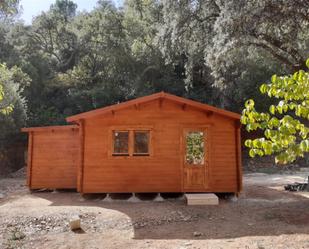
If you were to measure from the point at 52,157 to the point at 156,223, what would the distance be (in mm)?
6572

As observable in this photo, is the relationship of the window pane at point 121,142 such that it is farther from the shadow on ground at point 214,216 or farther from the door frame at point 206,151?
the door frame at point 206,151

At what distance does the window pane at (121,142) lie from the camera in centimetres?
1241

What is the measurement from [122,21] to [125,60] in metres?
3.75

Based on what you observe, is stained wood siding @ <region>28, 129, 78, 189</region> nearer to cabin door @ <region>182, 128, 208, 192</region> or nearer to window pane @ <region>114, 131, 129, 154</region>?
window pane @ <region>114, 131, 129, 154</region>

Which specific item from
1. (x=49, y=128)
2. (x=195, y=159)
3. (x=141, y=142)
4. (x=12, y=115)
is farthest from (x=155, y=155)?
(x=12, y=115)

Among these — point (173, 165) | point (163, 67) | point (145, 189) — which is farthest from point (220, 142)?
point (163, 67)

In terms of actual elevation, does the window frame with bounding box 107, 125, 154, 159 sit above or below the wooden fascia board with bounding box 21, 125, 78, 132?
below

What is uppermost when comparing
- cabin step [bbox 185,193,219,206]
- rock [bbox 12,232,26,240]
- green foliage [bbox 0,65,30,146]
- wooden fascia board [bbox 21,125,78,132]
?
green foliage [bbox 0,65,30,146]

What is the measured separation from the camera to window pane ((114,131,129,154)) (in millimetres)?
12414

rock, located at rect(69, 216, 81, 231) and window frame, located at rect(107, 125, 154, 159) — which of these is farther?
window frame, located at rect(107, 125, 154, 159)

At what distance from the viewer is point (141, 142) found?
490 inches

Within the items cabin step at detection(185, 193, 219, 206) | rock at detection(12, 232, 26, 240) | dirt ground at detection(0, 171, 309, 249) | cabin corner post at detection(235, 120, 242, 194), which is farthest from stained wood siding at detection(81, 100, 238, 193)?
rock at detection(12, 232, 26, 240)

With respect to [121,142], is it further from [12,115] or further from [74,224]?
[12,115]

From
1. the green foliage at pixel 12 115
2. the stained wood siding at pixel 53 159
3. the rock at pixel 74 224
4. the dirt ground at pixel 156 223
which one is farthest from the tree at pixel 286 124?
the green foliage at pixel 12 115
